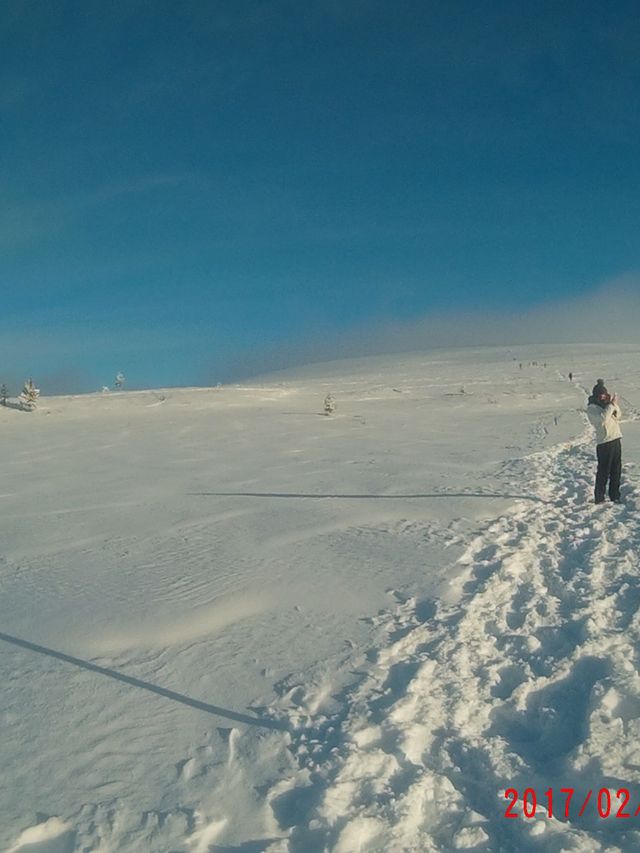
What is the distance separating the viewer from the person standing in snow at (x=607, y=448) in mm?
8758

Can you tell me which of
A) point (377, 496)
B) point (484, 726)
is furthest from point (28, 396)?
point (484, 726)

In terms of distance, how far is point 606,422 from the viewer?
8805mm

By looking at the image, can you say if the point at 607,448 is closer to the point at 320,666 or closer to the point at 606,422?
the point at 606,422

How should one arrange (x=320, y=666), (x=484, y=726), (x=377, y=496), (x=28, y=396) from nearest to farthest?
(x=484, y=726)
(x=320, y=666)
(x=377, y=496)
(x=28, y=396)

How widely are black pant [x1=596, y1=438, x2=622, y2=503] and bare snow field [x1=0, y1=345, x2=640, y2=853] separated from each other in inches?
11.0

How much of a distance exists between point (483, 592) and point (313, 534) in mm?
2653

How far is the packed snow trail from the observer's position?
3018 millimetres
